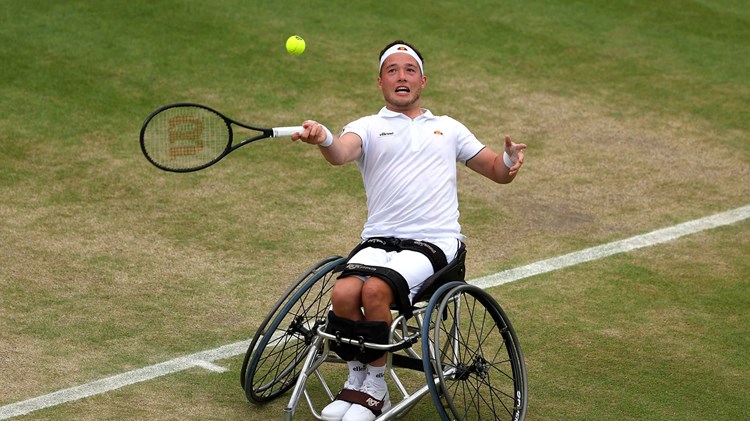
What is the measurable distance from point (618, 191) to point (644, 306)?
221 cm

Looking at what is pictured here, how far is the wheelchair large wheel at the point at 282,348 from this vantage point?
6348 millimetres

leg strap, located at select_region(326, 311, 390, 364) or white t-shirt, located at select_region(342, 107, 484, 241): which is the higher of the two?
white t-shirt, located at select_region(342, 107, 484, 241)

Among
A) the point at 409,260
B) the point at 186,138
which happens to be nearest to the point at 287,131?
the point at 186,138

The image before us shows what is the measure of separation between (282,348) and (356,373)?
0.87 metres

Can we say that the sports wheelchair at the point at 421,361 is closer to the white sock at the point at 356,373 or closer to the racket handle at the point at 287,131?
the white sock at the point at 356,373

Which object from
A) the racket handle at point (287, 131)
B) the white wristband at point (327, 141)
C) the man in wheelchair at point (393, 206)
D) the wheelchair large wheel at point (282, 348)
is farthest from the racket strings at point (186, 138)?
the wheelchair large wheel at point (282, 348)

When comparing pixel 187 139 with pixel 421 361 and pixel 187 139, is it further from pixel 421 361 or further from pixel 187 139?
pixel 421 361

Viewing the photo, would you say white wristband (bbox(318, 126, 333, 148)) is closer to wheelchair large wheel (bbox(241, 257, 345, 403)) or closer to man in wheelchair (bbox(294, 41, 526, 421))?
man in wheelchair (bbox(294, 41, 526, 421))

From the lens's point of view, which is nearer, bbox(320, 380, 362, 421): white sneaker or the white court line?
bbox(320, 380, 362, 421): white sneaker

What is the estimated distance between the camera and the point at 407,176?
669 cm

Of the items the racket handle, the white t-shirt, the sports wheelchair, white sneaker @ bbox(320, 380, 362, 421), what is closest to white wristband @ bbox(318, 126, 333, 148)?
the racket handle

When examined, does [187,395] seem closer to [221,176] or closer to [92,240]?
[92,240]

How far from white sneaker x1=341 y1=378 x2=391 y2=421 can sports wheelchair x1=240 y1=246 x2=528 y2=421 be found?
10cm

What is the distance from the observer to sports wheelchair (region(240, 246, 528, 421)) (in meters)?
6.05
